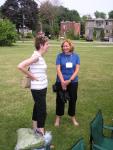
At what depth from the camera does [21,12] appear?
8712 cm

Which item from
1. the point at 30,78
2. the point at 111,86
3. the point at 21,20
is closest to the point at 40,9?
the point at 21,20

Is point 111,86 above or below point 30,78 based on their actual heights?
below

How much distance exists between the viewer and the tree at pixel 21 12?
3378 inches

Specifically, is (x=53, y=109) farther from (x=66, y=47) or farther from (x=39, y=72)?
(x=39, y=72)

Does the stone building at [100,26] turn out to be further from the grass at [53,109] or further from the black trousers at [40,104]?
the black trousers at [40,104]

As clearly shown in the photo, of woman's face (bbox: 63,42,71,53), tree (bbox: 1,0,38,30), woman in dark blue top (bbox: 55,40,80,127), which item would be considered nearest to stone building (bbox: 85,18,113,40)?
tree (bbox: 1,0,38,30)

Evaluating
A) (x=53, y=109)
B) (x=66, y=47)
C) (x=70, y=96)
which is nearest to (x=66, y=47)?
(x=66, y=47)

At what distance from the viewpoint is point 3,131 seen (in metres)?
7.47

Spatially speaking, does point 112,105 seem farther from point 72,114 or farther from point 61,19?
point 61,19

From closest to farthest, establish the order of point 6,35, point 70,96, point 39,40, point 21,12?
point 39,40
point 70,96
point 6,35
point 21,12

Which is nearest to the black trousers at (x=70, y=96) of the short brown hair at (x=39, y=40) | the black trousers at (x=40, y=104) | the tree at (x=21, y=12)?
the black trousers at (x=40, y=104)

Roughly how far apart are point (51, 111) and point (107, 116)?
145 centimetres

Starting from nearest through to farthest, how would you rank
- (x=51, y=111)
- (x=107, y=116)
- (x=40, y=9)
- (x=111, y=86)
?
(x=107, y=116) < (x=51, y=111) < (x=111, y=86) < (x=40, y=9)

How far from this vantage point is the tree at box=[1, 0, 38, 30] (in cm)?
8581
